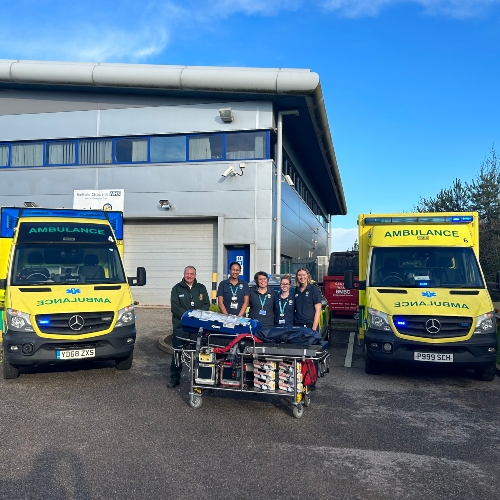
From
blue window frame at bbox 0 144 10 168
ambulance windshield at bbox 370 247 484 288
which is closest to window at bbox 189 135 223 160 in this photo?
blue window frame at bbox 0 144 10 168

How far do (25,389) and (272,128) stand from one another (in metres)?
11.6

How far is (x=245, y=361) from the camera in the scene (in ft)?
20.2

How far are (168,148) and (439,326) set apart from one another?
11959 mm

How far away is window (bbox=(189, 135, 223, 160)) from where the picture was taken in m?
16.9

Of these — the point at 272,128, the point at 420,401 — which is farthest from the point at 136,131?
the point at 420,401

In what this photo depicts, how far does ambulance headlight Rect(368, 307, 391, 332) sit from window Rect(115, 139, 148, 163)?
1157 cm

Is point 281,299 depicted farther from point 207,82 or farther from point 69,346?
point 207,82

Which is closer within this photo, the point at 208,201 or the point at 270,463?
the point at 270,463

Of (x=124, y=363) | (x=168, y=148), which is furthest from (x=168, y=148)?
(x=124, y=363)

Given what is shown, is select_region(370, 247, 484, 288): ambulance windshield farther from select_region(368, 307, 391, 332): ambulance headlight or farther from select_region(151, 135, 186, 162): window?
select_region(151, 135, 186, 162): window

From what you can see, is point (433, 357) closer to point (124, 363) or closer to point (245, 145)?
point (124, 363)

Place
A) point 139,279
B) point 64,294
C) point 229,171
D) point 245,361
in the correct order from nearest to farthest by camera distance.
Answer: point 245,361 < point 64,294 < point 139,279 < point 229,171

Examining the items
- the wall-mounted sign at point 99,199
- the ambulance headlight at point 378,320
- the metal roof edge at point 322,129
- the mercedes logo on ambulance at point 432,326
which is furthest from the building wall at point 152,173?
the mercedes logo on ambulance at point 432,326

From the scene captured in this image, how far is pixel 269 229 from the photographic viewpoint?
53.3ft
